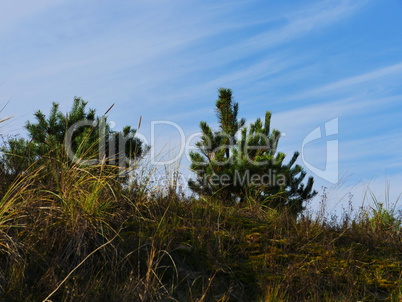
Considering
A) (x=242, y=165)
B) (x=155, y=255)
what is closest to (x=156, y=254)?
(x=155, y=255)

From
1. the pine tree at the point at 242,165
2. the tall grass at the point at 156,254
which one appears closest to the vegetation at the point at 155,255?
the tall grass at the point at 156,254

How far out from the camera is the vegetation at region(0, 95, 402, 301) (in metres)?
3.83

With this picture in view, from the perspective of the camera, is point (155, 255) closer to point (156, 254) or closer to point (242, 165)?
point (156, 254)

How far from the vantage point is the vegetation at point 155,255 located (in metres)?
3.83

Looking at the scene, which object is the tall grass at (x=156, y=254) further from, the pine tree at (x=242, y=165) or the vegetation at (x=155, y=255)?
the pine tree at (x=242, y=165)

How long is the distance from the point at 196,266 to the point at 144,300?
2.85ft

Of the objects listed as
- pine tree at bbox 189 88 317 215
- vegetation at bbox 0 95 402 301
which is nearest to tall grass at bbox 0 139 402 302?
vegetation at bbox 0 95 402 301

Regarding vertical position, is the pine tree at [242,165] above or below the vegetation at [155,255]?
above

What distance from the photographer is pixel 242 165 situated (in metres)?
11.7

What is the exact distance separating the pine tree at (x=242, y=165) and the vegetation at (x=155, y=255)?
545cm

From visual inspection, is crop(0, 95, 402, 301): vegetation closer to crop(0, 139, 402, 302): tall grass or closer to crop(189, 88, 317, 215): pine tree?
crop(0, 139, 402, 302): tall grass

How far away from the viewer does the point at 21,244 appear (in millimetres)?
3994

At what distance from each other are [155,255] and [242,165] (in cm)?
754

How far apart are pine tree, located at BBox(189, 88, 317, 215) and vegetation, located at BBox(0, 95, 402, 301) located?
5.45m
